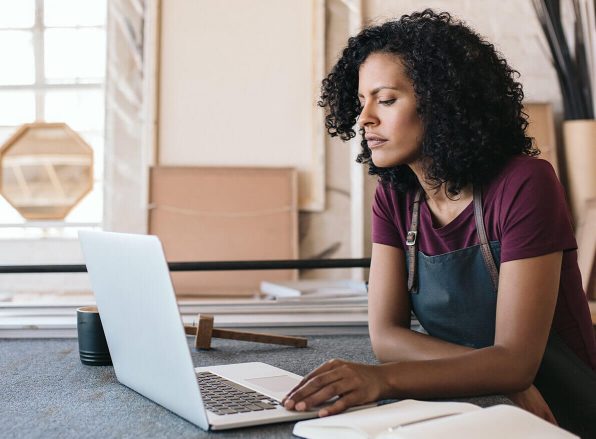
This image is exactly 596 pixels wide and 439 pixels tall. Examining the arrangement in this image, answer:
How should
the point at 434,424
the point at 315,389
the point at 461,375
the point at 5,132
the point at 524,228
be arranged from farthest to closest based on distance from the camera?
1. the point at 5,132
2. the point at 524,228
3. the point at 461,375
4. the point at 315,389
5. the point at 434,424

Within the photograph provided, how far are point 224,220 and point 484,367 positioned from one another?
2362mm

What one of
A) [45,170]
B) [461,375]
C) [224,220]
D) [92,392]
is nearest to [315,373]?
[461,375]

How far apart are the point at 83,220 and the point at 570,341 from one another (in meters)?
2.94

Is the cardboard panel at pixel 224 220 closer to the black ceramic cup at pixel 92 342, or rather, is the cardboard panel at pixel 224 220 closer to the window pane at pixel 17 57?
the window pane at pixel 17 57

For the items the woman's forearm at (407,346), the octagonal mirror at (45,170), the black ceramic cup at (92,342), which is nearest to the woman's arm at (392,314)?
the woman's forearm at (407,346)

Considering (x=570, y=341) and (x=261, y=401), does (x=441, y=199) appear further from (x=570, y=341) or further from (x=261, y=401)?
(x=261, y=401)

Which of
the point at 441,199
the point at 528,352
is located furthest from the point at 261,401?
the point at 441,199

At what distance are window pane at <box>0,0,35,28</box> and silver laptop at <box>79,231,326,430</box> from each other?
10.2ft

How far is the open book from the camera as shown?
794mm

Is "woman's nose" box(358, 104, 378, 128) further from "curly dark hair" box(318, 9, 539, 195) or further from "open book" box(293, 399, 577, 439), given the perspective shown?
"open book" box(293, 399, 577, 439)

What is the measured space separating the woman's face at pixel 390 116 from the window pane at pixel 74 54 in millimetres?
2719

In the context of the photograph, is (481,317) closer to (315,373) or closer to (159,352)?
(315,373)

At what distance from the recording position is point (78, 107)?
3.80 m

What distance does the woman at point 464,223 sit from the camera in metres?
1.23
